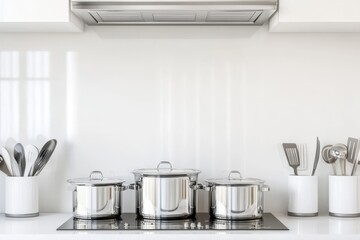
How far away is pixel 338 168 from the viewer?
272cm

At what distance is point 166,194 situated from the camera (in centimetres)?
240

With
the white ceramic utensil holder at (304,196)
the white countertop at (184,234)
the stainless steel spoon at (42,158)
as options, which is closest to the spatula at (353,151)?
the white ceramic utensil holder at (304,196)

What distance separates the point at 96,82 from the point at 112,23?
0.25 meters

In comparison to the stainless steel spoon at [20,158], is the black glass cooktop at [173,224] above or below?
below

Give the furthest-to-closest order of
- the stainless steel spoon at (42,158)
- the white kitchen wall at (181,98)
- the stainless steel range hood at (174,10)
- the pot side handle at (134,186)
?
the white kitchen wall at (181,98) → the stainless steel spoon at (42,158) → the pot side handle at (134,186) → the stainless steel range hood at (174,10)

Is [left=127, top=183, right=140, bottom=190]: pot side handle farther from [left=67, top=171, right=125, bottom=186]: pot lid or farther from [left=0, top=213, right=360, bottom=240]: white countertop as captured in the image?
[left=0, top=213, right=360, bottom=240]: white countertop

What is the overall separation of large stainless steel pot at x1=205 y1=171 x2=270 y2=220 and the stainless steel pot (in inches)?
14.8

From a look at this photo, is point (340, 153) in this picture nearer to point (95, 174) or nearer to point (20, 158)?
point (95, 174)

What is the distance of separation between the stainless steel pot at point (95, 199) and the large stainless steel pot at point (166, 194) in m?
0.10

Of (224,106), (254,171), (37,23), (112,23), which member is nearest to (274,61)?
(224,106)

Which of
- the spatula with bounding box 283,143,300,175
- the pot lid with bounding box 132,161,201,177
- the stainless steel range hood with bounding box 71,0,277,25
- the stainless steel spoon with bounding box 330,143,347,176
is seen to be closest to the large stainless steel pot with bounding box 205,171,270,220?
the pot lid with bounding box 132,161,201,177

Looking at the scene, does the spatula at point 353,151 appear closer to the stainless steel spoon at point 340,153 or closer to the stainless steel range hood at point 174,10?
the stainless steel spoon at point 340,153

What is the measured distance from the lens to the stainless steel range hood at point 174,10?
7.75ft

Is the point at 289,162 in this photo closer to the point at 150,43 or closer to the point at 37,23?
the point at 150,43
